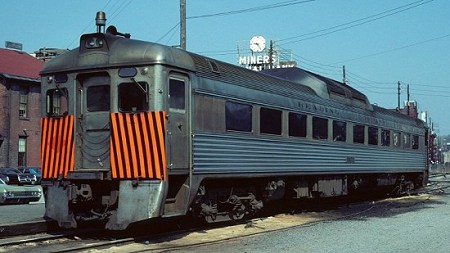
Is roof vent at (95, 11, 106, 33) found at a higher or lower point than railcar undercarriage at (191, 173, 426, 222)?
higher

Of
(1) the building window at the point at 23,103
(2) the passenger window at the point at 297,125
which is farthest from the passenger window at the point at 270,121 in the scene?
(1) the building window at the point at 23,103

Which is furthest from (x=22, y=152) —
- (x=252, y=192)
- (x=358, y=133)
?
(x=252, y=192)

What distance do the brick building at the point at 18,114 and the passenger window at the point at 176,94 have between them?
98.6 feet

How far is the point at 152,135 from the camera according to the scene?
1021 centimetres

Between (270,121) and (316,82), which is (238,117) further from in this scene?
(316,82)

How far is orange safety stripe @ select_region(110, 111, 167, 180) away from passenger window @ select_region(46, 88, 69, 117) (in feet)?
4.80

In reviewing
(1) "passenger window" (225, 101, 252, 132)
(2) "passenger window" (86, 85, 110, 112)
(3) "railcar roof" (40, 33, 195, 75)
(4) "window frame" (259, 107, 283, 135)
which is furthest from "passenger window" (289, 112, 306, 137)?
(2) "passenger window" (86, 85, 110, 112)

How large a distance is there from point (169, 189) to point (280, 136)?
4316 millimetres

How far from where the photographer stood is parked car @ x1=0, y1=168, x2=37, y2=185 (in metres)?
33.4

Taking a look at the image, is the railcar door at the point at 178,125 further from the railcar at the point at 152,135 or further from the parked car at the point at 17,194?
the parked car at the point at 17,194

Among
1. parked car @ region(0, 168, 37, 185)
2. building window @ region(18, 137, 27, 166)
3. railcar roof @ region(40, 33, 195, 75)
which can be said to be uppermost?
railcar roof @ region(40, 33, 195, 75)

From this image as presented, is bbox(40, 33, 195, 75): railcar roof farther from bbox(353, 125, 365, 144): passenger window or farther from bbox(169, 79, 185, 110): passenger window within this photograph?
bbox(353, 125, 365, 144): passenger window

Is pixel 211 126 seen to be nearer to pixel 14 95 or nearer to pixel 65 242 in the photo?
pixel 65 242

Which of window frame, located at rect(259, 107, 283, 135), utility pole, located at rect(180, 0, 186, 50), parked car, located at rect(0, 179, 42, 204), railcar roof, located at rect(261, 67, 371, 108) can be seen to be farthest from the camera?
utility pole, located at rect(180, 0, 186, 50)
